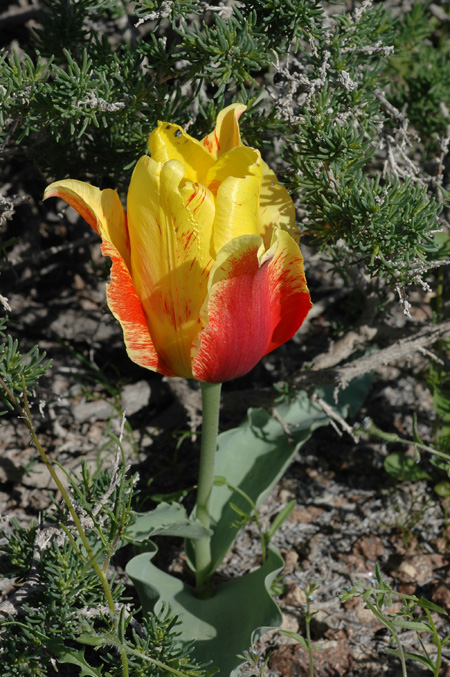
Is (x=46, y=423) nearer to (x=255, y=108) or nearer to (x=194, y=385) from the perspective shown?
(x=194, y=385)

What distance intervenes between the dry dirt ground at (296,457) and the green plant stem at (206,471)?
0.64 ft

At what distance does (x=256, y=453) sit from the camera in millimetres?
1777

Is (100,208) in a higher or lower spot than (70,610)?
higher

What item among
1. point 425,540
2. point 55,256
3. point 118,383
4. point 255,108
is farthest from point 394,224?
point 55,256

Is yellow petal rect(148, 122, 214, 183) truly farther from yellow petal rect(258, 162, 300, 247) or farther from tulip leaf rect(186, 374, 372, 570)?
tulip leaf rect(186, 374, 372, 570)

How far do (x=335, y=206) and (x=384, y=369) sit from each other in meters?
0.97

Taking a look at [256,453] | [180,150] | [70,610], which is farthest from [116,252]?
[256,453]

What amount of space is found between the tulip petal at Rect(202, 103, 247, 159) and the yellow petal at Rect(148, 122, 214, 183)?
0.05 metres

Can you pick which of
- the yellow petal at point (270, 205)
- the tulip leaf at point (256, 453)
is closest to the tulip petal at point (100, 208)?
the yellow petal at point (270, 205)

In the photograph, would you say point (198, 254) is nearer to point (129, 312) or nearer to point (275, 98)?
point (129, 312)

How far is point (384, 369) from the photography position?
2.22 m

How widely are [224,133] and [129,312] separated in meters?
0.36

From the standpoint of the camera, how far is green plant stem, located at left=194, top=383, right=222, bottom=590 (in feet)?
4.47

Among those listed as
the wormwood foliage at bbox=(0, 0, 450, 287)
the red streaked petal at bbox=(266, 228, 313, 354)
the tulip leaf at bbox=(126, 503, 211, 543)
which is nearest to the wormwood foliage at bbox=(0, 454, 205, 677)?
the tulip leaf at bbox=(126, 503, 211, 543)
